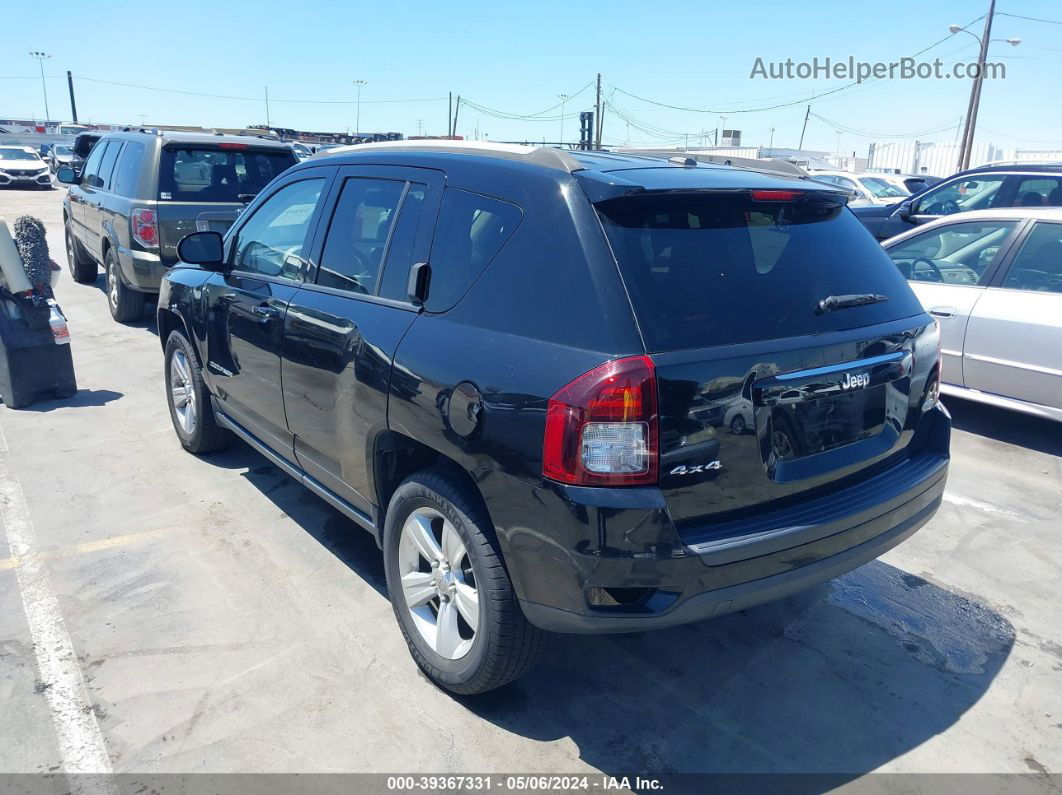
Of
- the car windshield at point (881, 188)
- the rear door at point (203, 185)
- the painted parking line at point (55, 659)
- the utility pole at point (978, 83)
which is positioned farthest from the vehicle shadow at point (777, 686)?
the utility pole at point (978, 83)

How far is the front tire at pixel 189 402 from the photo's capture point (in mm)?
5133

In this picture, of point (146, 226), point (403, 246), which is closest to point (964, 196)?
point (403, 246)

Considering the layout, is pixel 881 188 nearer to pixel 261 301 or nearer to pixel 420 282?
pixel 261 301

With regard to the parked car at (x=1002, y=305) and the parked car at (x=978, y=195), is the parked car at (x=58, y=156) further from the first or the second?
the parked car at (x=1002, y=305)

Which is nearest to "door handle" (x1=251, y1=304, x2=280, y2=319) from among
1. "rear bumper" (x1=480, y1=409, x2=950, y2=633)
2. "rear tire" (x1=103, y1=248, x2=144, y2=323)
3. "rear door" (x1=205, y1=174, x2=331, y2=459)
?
"rear door" (x1=205, y1=174, x2=331, y2=459)

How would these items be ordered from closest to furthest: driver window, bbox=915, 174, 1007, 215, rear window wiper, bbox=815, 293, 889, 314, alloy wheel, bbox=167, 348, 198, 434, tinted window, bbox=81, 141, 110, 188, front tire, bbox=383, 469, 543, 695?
front tire, bbox=383, 469, 543, 695 < rear window wiper, bbox=815, 293, 889, 314 < alloy wheel, bbox=167, 348, 198, 434 < driver window, bbox=915, 174, 1007, 215 < tinted window, bbox=81, 141, 110, 188

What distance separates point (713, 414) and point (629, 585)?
1.89 feet

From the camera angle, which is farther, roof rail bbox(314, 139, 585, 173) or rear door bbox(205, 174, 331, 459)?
rear door bbox(205, 174, 331, 459)

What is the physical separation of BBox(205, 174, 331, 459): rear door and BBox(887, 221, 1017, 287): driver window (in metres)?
4.50

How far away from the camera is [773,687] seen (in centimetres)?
318

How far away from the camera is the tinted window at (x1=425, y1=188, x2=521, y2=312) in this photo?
2914 mm

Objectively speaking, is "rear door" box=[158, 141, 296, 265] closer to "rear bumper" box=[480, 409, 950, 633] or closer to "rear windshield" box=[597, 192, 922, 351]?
"rear windshield" box=[597, 192, 922, 351]

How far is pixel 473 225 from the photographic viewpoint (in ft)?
9.91

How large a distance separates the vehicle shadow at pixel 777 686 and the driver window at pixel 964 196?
7.03m
